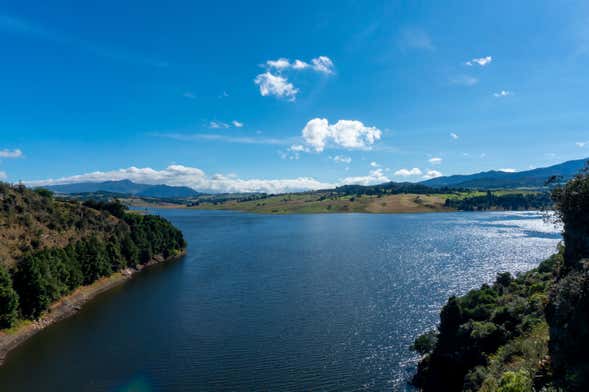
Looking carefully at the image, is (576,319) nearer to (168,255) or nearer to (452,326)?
(452,326)

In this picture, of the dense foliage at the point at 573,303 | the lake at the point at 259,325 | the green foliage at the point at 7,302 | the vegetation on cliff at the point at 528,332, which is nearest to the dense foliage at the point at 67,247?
the green foliage at the point at 7,302

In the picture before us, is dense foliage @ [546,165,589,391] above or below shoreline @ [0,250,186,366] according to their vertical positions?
above

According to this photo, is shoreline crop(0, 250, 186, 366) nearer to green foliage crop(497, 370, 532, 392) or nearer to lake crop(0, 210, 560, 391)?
lake crop(0, 210, 560, 391)

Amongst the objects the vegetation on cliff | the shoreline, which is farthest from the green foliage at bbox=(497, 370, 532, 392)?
the shoreline

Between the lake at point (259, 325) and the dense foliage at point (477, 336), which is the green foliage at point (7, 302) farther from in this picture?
the dense foliage at point (477, 336)

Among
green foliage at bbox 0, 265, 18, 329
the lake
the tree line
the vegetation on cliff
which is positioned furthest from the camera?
the tree line

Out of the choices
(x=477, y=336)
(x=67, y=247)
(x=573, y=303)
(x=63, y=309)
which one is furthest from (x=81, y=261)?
(x=573, y=303)
